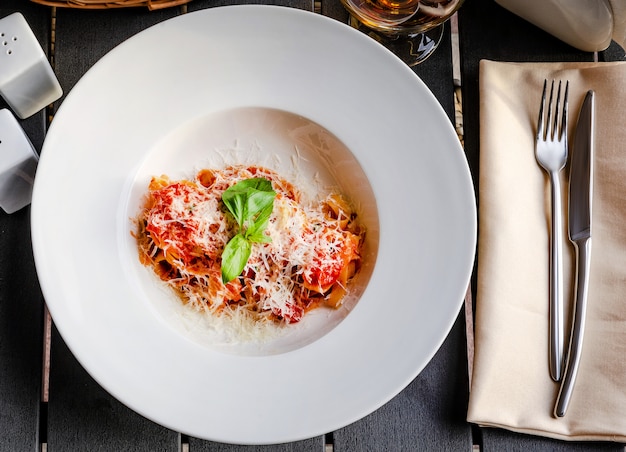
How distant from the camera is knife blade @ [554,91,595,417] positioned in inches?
56.2

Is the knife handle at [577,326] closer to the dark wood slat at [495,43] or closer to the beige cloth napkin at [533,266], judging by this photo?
the beige cloth napkin at [533,266]

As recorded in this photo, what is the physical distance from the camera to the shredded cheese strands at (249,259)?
140 cm

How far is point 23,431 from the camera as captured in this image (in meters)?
1.42

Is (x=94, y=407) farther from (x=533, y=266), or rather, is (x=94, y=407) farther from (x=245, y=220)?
(x=533, y=266)

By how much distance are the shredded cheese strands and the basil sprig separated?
0.02 meters

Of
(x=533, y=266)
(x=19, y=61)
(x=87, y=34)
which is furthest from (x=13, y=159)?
(x=533, y=266)

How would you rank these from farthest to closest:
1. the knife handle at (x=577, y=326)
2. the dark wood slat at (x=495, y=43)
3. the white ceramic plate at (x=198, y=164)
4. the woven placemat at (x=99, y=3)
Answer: the dark wood slat at (x=495, y=43) → the woven placemat at (x=99, y=3) → the knife handle at (x=577, y=326) → the white ceramic plate at (x=198, y=164)

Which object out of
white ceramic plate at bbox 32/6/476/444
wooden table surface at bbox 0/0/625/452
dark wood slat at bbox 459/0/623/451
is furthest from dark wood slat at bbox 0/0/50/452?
dark wood slat at bbox 459/0/623/451

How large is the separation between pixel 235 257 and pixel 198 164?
28cm

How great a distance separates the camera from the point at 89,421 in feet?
4.67

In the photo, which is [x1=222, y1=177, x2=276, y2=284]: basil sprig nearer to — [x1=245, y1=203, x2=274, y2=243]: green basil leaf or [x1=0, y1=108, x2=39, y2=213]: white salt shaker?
[x1=245, y1=203, x2=274, y2=243]: green basil leaf

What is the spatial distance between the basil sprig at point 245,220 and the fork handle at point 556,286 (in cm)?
61

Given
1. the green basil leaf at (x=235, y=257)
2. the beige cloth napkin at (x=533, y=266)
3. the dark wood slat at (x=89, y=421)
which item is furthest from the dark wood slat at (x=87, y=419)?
the beige cloth napkin at (x=533, y=266)

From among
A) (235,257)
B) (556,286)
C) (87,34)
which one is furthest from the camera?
(87,34)
